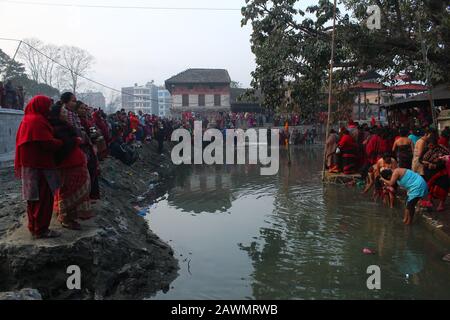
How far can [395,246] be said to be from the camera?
7012 mm

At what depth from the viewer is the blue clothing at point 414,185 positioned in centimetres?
763

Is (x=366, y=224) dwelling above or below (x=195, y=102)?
below

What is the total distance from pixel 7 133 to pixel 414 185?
13.0 m

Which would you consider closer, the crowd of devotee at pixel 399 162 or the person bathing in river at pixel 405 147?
the crowd of devotee at pixel 399 162

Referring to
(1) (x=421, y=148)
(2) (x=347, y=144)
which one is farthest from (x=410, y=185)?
(2) (x=347, y=144)

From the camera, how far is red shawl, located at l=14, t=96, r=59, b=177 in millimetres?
4949

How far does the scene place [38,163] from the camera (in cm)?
507

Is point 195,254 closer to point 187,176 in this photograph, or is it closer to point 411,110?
point 187,176

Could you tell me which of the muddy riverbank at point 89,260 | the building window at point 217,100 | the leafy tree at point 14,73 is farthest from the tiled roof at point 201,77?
the muddy riverbank at point 89,260

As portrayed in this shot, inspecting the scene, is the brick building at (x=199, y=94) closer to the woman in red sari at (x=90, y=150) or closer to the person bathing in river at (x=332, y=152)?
the person bathing in river at (x=332, y=152)

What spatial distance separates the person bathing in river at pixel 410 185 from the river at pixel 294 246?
1.03 feet

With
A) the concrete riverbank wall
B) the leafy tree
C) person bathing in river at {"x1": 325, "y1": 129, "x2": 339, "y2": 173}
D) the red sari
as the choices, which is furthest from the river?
the leafy tree
